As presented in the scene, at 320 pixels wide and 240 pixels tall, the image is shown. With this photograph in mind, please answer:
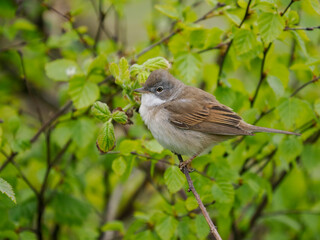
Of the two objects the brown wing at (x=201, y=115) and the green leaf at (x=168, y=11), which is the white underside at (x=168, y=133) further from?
the green leaf at (x=168, y=11)

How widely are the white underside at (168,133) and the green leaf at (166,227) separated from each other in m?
0.54

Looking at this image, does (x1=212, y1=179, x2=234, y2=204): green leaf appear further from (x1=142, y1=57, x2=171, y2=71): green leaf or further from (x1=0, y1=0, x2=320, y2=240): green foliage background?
(x1=142, y1=57, x2=171, y2=71): green leaf

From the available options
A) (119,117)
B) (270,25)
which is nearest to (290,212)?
(270,25)

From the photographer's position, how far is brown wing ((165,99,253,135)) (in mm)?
3457

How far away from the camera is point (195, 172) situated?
3.29 meters

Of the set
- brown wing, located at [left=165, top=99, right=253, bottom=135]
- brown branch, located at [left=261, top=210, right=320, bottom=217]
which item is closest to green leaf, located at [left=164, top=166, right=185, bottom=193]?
brown wing, located at [left=165, top=99, right=253, bottom=135]

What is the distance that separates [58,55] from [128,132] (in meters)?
1.83

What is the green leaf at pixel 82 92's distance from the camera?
336cm

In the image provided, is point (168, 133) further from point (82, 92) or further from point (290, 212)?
point (290, 212)

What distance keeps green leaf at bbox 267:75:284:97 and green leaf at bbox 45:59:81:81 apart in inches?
62.6

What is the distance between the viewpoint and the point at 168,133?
11.1 feet

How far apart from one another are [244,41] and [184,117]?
83cm

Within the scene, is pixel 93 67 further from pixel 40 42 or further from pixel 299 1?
pixel 299 1

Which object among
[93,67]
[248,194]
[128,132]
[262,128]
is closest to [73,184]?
[128,132]
